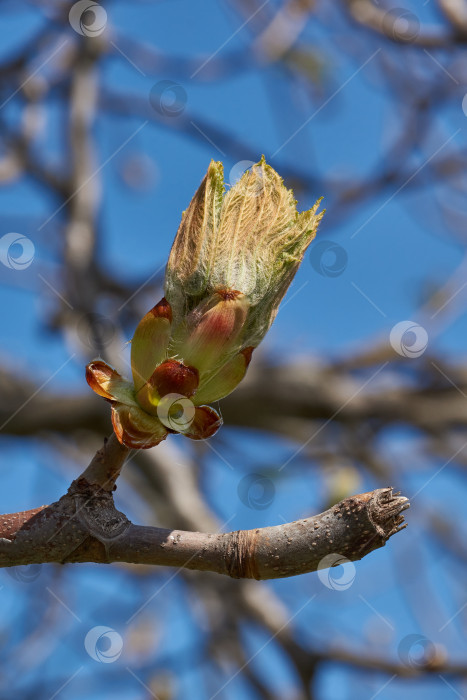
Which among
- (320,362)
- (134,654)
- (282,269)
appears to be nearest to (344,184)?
(320,362)

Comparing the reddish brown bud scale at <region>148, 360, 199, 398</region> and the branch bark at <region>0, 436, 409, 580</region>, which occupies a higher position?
the reddish brown bud scale at <region>148, 360, 199, 398</region>

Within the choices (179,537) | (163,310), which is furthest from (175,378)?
(179,537)

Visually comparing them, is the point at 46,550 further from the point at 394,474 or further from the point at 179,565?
the point at 394,474

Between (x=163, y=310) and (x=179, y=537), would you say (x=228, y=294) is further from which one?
(x=179, y=537)

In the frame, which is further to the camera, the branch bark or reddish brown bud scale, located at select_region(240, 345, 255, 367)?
reddish brown bud scale, located at select_region(240, 345, 255, 367)

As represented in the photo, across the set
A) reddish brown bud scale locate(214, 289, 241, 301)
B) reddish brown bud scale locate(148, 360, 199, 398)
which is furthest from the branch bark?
reddish brown bud scale locate(214, 289, 241, 301)

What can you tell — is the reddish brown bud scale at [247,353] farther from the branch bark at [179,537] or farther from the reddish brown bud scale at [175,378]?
the branch bark at [179,537]

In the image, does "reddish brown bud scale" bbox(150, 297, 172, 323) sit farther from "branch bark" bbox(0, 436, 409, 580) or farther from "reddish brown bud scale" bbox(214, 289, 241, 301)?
"branch bark" bbox(0, 436, 409, 580)
